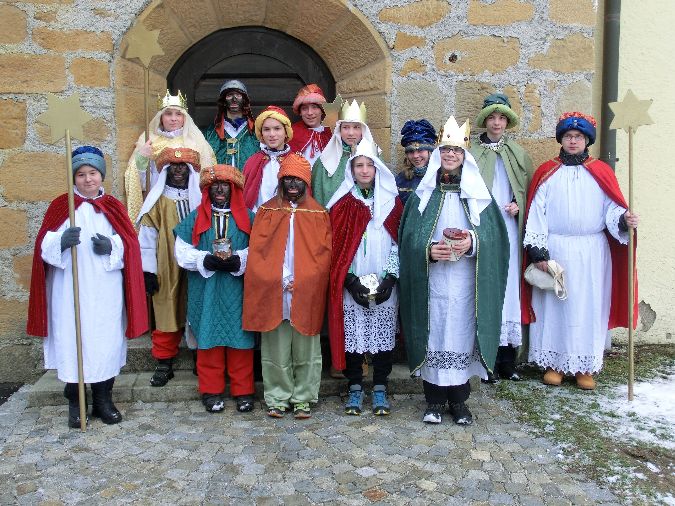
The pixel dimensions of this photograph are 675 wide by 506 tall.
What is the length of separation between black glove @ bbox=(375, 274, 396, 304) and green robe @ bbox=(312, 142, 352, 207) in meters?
0.71

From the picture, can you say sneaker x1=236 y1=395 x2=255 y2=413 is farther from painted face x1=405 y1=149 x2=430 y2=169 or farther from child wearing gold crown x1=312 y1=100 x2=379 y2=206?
painted face x1=405 y1=149 x2=430 y2=169

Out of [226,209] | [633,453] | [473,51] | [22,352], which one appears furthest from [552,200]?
[22,352]

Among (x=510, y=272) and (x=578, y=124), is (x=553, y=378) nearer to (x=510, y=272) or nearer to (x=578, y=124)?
(x=510, y=272)

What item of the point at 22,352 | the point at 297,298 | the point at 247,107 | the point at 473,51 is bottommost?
the point at 22,352

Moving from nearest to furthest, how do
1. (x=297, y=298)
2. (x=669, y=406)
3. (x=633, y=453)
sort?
(x=633, y=453), (x=297, y=298), (x=669, y=406)

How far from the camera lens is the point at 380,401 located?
14.2 feet

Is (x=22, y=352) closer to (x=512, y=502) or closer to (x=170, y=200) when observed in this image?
(x=170, y=200)

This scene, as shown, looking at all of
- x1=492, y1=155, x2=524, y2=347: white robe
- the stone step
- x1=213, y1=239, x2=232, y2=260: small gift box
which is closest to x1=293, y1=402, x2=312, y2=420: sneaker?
the stone step

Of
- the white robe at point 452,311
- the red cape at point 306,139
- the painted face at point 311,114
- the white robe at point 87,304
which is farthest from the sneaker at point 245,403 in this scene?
the painted face at point 311,114

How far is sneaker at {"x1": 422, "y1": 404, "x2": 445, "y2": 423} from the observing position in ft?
13.5

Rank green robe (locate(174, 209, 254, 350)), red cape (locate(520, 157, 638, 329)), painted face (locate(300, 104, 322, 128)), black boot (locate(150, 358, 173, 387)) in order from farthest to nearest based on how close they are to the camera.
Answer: painted face (locate(300, 104, 322, 128)), red cape (locate(520, 157, 638, 329)), black boot (locate(150, 358, 173, 387)), green robe (locate(174, 209, 254, 350))

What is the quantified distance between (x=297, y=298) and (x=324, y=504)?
1361 mm

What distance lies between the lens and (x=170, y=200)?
15.0ft

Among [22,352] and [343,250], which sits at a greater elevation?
[343,250]
